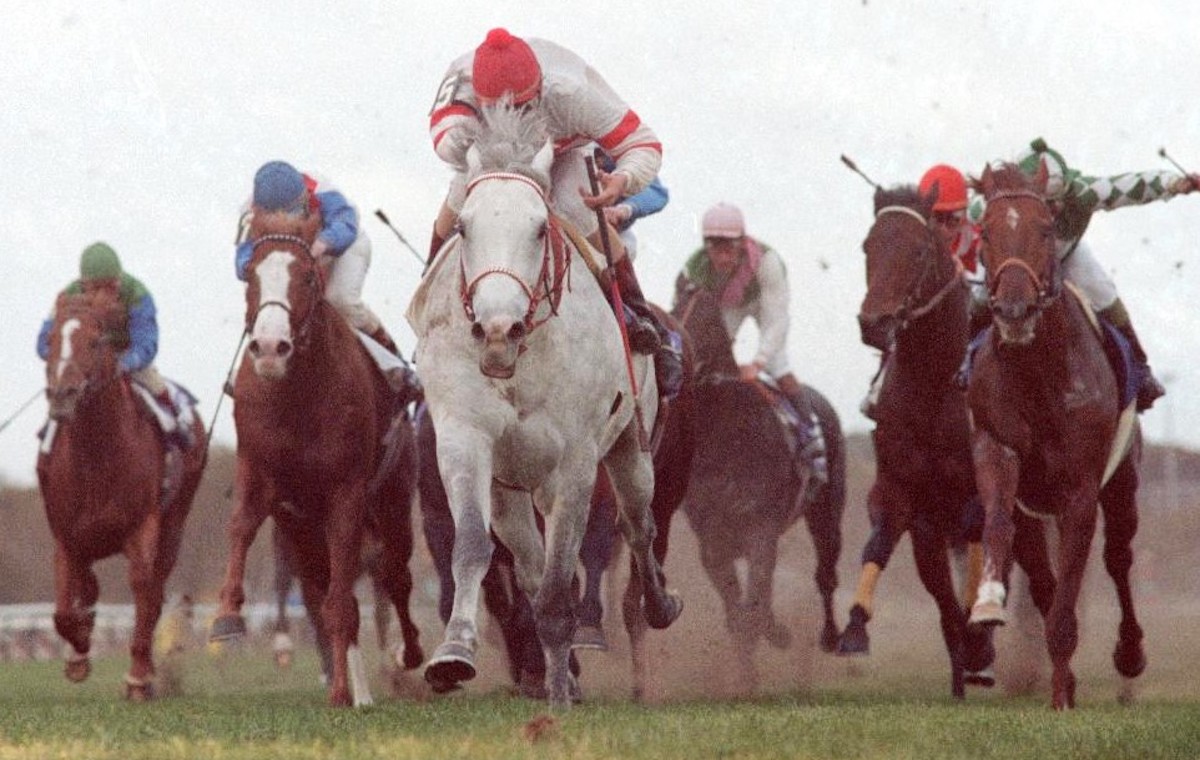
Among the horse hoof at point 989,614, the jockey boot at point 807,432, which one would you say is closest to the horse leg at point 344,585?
the horse hoof at point 989,614

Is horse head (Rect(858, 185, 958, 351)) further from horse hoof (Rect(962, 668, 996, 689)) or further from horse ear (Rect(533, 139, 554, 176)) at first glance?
horse ear (Rect(533, 139, 554, 176))

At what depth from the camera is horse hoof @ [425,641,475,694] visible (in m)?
8.49

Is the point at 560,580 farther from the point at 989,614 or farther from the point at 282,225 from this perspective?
the point at 282,225

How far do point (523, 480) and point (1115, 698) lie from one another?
19.9ft

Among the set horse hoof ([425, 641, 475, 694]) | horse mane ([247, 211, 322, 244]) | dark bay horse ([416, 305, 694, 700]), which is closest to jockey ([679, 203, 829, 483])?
dark bay horse ([416, 305, 694, 700])

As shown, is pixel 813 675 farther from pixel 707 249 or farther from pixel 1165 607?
pixel 1165 607

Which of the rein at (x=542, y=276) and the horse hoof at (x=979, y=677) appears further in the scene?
the horse hoof at (x=979, y=677)

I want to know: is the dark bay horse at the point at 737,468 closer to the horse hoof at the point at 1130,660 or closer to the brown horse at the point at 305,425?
the horse hoof at the point at 1130,660

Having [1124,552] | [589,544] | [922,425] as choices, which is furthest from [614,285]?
[1124,552]

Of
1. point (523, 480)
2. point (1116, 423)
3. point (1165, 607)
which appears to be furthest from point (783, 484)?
point (1165, 607)

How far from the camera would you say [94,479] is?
566 inches

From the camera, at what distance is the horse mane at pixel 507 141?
946 centimetres

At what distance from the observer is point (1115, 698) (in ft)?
47.2

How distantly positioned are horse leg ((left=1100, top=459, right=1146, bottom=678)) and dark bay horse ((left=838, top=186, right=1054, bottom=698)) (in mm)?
438
